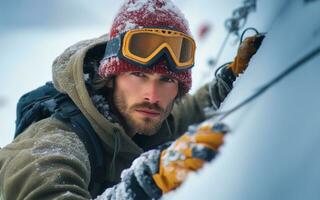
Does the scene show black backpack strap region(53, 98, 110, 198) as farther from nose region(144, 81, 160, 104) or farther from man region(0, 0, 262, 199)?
nose region(144, 81, 160, 104)

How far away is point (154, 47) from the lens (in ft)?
5.30

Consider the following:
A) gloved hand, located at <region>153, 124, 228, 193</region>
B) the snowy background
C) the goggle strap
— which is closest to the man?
the goggle strap

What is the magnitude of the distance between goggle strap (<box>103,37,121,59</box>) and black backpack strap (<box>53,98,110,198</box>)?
0.82ft

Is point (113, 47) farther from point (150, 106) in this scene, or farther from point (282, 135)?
point (282, 135)

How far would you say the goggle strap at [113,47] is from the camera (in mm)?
1711

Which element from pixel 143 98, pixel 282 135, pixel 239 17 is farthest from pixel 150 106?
pixel 282 135

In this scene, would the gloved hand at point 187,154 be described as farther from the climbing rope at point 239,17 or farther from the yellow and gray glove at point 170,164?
the climbing rope at point 239,17

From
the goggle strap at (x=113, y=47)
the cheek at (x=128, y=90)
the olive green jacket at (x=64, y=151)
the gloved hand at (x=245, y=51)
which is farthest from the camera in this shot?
the goggle strap at (x=113, y=47)

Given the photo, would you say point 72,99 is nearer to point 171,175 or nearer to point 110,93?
point 110,93

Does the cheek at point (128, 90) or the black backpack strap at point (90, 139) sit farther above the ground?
the cheek at point (128, 90)

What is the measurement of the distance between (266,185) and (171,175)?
202mm

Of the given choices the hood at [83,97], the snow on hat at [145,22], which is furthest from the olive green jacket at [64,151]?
the snow on hat at [145,22]

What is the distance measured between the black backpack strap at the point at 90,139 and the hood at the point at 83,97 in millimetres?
21

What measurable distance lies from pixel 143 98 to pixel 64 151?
33 cm
